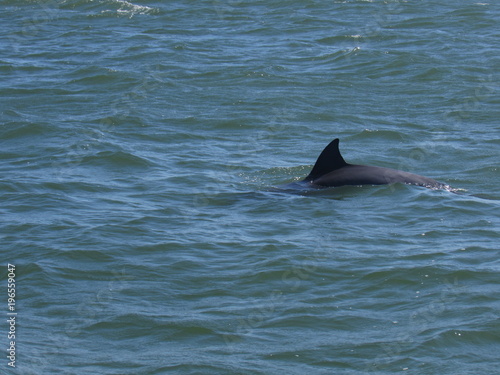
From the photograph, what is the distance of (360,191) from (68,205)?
441cm

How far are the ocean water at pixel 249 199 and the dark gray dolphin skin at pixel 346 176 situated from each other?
8.1 inches

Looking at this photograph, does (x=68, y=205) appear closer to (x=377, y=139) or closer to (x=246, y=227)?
(x=246, y=227)

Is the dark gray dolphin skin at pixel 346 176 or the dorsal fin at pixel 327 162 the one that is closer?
the dorsal fin at pixel 327 162

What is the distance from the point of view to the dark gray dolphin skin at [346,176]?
13727 mm

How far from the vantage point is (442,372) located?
8086mm

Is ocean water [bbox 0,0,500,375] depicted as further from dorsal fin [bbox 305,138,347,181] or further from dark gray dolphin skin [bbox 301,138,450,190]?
dorsal fin [bbox 305,138,347,181]

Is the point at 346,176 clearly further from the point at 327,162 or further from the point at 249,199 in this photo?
the point at 249,199

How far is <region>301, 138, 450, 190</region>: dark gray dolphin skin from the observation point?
1373 centimetres

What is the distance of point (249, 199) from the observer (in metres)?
13.5

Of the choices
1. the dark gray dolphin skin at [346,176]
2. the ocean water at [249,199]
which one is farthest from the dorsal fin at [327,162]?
the ocean water at [249,199]

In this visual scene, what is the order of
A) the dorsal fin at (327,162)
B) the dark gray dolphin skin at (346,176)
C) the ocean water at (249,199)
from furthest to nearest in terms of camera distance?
1. the dark gray dolphin skin at (346,176)
2. the dorsal fin at (327,162)
3. the ocean water at (249,199)

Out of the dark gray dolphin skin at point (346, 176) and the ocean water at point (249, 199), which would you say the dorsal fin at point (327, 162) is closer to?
the dark gray dolphin skin at point (346, 176)

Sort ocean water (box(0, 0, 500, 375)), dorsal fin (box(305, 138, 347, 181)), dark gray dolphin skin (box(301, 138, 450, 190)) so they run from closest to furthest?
ocean water (box(0, 0, 500, 375)), dorsal fin (box(305, 138, 347, 181)), dark gray dolphin skin (box(301, 138, 450, 190))

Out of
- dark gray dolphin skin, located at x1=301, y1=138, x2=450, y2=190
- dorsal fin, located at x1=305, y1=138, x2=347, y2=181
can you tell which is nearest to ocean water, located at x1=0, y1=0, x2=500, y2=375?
dark gray dolphin skin, located at x1=301, y1=138, x2=450, y2=190
